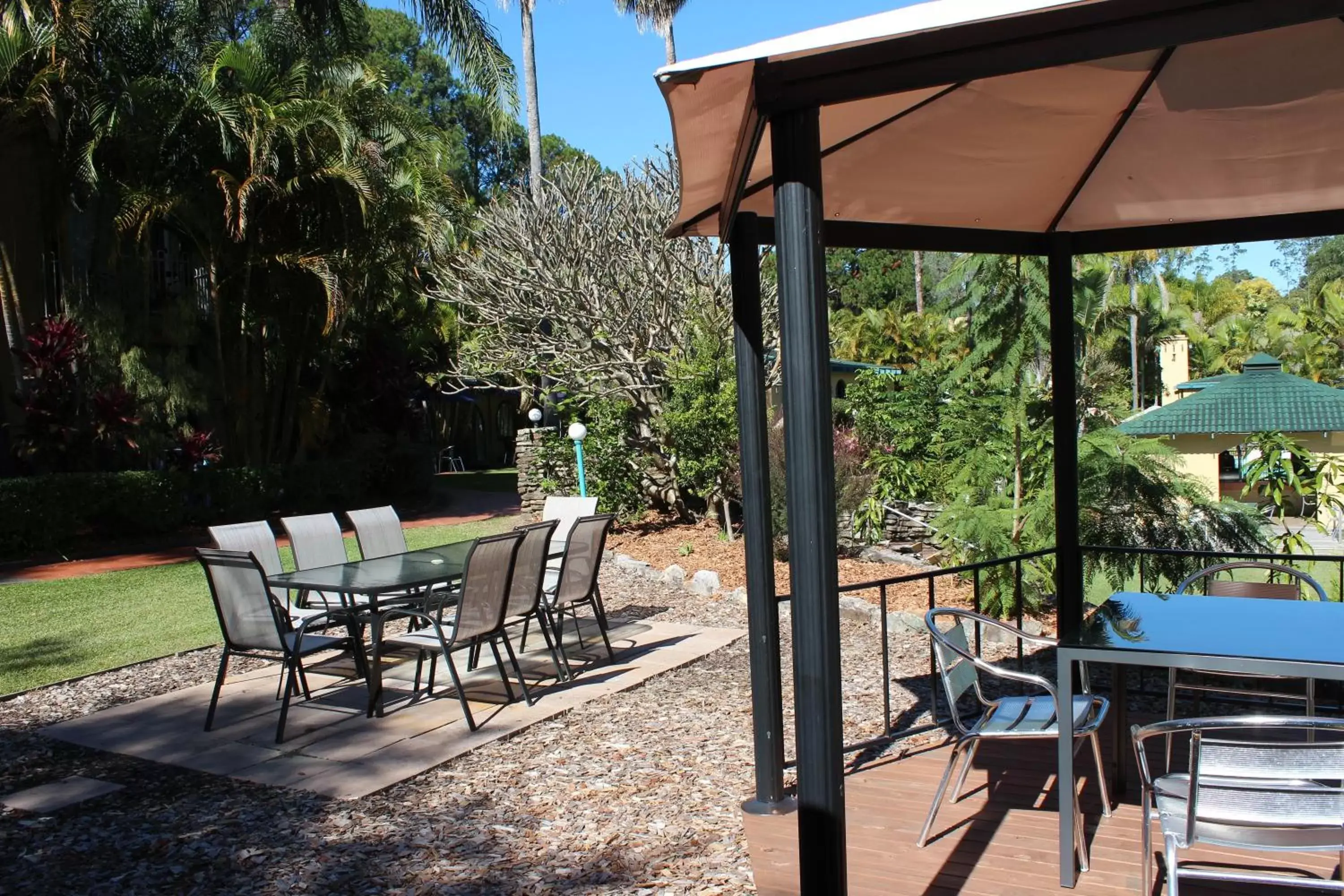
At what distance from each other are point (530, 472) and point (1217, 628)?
41.4 ft

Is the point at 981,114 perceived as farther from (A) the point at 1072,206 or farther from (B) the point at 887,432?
(B) the point at 887,432

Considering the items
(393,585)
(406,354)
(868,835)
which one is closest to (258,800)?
(393,585)

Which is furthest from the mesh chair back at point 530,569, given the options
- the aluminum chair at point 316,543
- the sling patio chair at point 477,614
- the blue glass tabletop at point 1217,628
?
the blue glass tabletop at point 1217,628

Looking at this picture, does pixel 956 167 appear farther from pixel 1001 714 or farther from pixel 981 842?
pixel 981 842

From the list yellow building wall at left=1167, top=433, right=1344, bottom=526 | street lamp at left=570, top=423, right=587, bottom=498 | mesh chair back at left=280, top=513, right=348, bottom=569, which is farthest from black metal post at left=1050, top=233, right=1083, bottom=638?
street lamp at left=570, top=423, right=587, bottom=498

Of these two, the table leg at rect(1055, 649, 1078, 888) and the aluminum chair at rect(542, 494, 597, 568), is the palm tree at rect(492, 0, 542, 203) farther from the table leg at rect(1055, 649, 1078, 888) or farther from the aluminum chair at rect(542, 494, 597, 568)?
the table leg at rect(1055, 649, 1078, 888)

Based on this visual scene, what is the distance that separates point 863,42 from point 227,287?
16626mm

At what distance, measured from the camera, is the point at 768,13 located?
20578mm

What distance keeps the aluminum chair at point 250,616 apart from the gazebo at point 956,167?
2843 millimetres

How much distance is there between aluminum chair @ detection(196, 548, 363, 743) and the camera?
561 centimetres

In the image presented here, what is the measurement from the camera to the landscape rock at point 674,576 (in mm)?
10484

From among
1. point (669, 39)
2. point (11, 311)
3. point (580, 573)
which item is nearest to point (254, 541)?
point (580, 573)

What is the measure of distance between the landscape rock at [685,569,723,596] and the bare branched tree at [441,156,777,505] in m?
3.48

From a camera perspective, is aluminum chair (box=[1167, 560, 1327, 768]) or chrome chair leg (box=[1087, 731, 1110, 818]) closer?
chrome chair leg (box=[1087, 731, 1110, 818])
